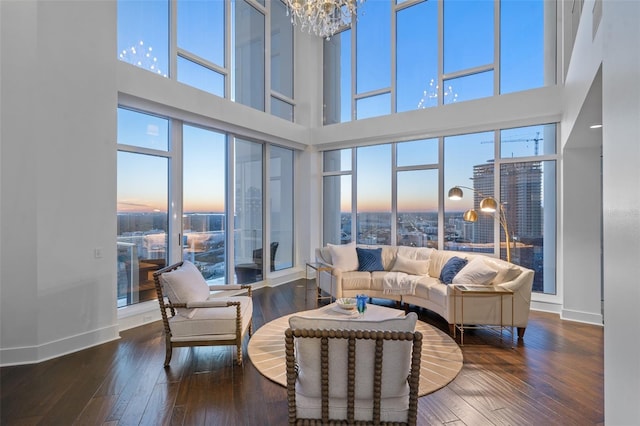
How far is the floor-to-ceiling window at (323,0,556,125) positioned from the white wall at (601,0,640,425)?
14.6 feet

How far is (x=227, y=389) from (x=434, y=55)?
20.5 feet

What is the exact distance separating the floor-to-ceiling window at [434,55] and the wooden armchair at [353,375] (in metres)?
5.26

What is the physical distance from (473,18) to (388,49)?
160cm

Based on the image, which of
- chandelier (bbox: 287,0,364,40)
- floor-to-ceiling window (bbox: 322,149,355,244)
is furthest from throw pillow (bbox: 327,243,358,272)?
chandelier (bbox: 287,0,364,40)

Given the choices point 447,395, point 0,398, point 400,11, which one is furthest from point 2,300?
point 400,11

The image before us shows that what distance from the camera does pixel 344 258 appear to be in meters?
5.56

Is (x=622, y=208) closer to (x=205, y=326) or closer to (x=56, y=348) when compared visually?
(x=205, y=326)

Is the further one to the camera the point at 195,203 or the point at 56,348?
the point at 195,203

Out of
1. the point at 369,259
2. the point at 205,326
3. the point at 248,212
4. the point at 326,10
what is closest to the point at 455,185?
the point at 369,259

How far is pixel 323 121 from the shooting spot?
740cm

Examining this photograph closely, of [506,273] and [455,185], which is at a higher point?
[455,185]

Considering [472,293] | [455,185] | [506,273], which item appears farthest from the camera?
[455,185]

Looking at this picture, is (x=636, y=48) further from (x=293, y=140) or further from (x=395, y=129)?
(x=293, y=140)

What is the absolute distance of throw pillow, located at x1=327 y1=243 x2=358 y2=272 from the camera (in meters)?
5.49
